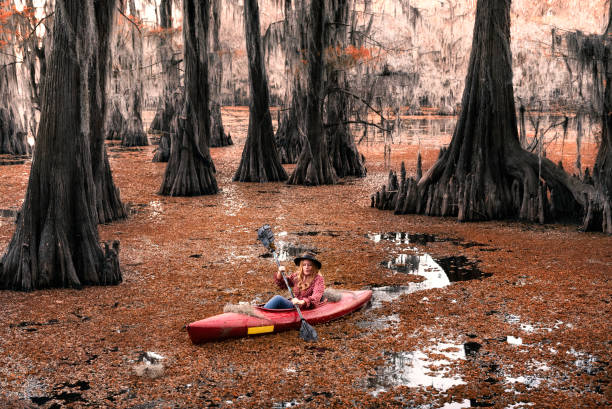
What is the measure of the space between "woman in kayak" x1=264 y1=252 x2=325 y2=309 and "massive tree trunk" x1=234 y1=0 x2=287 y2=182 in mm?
9831

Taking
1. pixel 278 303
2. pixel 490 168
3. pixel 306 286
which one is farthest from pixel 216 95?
pixel 278 303

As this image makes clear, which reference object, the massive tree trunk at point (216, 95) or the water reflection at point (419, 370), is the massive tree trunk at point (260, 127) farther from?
the water reflection at point (419, 370)

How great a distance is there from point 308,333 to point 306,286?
64 centimetres

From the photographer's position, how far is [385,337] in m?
6.11

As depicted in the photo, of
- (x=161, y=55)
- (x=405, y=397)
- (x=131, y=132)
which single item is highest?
(x=161, y=55)

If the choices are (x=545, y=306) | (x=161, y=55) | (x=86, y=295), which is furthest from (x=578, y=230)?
(x=161, y=55)

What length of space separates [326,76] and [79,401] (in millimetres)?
12338

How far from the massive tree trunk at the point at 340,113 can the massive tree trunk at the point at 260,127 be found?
1494mm

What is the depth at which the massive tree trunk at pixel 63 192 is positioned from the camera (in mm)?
7598

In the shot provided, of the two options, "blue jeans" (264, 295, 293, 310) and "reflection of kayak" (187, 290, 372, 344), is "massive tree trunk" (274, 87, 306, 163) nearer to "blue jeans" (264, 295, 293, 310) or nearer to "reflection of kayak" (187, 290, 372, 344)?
"reflection of kayak" (187, 290, 372, 344)

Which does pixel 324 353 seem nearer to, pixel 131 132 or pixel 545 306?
pixel 545 306

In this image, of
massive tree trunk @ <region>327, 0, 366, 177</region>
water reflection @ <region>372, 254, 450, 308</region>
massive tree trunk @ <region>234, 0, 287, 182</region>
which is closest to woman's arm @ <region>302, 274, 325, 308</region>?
water reflection @ <region>372, 254, 450, 308</region>

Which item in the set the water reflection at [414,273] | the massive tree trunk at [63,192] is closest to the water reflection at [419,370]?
the water reflection at [414,273]

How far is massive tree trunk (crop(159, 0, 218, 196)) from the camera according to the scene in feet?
46.0
